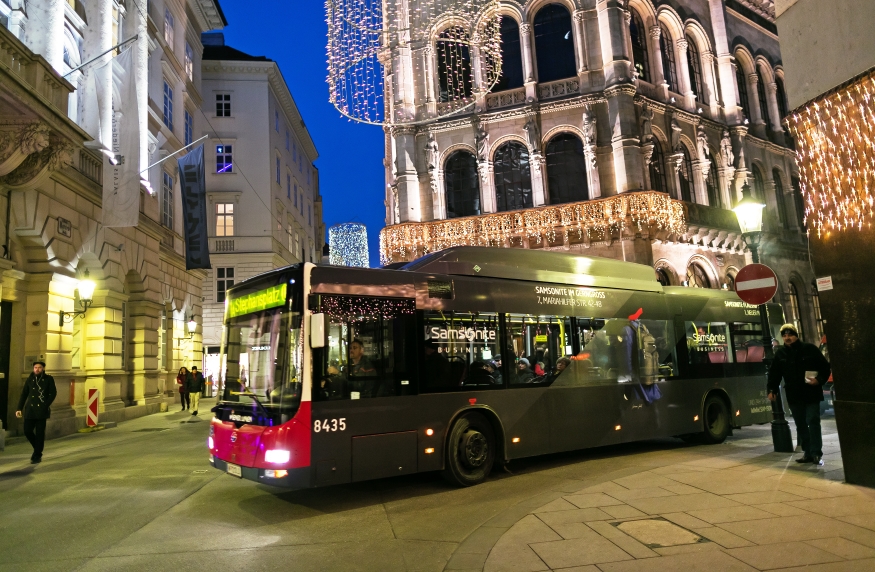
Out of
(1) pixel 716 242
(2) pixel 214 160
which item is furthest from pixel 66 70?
(1) pixel 716 242

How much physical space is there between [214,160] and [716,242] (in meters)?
30.7

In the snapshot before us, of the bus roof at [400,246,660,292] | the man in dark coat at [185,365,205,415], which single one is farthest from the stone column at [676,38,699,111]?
the man in dark coat at [185,365,205,415]

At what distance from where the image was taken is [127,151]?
16.8 m

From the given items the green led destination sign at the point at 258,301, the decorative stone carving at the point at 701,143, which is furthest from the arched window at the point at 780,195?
the green led destination sign at the point at 258,301

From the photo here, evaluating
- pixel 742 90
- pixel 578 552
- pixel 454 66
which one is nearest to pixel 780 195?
pixel 742 90

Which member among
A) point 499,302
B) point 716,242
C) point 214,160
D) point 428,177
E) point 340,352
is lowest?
point 340,352

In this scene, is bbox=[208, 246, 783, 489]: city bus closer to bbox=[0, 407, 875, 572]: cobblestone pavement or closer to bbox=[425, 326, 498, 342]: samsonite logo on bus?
bbox=[425, 326, 498, 342]: samsonite logo on bus

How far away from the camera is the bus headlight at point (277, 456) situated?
711 cm

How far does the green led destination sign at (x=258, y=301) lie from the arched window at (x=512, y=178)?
67.5ft

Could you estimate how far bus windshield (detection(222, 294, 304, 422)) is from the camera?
24.1ft

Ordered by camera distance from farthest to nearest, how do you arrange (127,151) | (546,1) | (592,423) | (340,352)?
(546,1), (127,151), (592,423), (340,352)

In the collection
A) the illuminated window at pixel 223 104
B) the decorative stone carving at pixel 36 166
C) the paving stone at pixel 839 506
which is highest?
the illuminated window at pixel 223 104

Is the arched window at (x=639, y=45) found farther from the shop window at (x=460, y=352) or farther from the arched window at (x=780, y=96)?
the shop window at (x=460, y=352)

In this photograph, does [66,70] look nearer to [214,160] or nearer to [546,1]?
[546,1]
